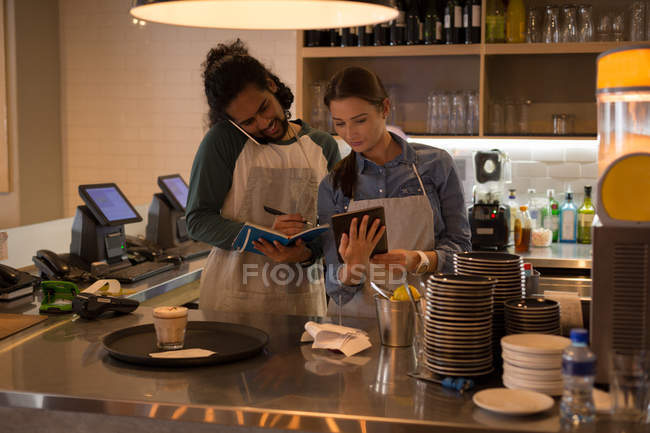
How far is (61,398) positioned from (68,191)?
16.8 feet

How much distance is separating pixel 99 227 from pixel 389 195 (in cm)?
167

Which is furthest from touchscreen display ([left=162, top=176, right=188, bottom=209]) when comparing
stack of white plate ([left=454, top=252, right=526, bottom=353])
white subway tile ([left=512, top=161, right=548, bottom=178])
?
stack of white plate ([left=454, top=252, right=526, bottom=353])

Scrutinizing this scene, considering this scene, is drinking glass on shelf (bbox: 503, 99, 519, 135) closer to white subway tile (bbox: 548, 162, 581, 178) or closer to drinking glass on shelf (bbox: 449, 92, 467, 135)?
drinking glass on shelf (bbox: 449, 92, 467, 135)

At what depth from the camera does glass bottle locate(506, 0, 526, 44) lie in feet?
14.6

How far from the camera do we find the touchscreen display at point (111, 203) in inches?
142

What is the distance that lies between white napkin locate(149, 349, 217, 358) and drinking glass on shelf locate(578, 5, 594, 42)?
3.40 m

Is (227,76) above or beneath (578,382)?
above

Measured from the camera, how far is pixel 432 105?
466cm

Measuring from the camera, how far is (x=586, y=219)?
451 cm

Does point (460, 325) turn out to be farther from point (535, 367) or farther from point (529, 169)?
point (529, 169)

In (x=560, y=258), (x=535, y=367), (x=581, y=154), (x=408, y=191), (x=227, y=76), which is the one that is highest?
(x=227, y=76)

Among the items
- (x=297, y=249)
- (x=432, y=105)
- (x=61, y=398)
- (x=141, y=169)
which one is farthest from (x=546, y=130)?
(x=61, y=398)

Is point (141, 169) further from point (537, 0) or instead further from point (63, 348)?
point (63, 348)

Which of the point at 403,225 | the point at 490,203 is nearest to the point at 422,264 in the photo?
the point at 403,225
